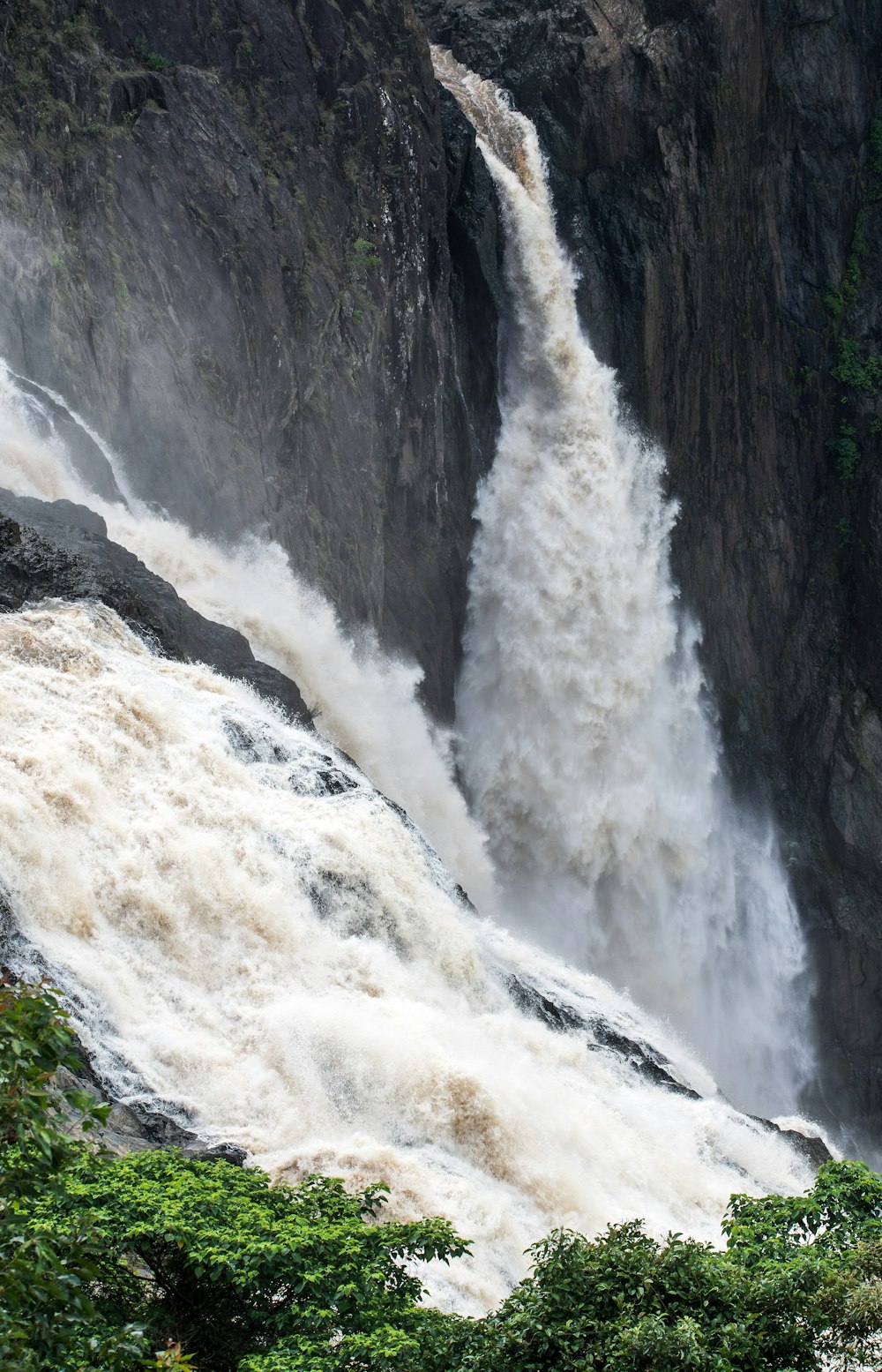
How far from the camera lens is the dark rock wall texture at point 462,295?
23.6m

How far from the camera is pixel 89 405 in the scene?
22.5 metres

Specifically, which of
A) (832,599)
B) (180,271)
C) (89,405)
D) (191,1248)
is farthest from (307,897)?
(832,599)

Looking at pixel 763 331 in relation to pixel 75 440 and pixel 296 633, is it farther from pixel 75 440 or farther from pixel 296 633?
pixel 75 440

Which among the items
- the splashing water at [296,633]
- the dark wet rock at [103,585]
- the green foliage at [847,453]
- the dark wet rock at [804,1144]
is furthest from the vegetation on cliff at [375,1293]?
the green foliage at [847,453]

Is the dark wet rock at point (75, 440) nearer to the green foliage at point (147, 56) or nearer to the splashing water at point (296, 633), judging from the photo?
the splashing water at point (296, 633)

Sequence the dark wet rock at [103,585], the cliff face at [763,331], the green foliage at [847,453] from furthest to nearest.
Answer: the green foliage at [847,453]
the cliff face at [763,331]
the dark wet rock at [103,585]

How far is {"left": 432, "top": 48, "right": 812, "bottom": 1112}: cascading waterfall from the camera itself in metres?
28.9

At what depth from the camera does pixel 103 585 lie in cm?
1806

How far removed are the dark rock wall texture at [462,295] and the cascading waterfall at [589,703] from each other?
957 millimetres

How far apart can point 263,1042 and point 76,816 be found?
2955mm

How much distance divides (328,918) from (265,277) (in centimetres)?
1455

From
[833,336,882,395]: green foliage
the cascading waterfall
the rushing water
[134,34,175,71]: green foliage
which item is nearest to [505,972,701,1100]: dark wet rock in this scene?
the rushing water

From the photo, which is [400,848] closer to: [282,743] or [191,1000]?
[282,743]

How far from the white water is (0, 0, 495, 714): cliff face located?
734 cm
